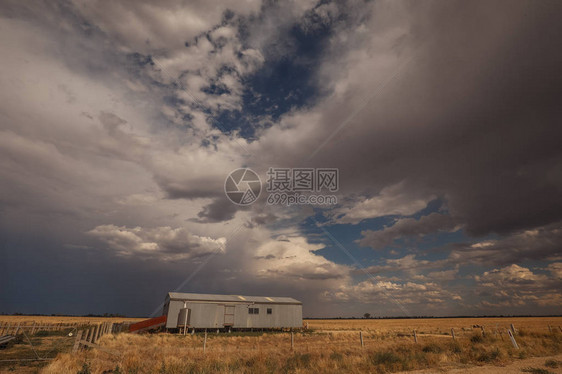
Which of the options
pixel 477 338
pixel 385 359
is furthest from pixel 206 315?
pixel 477 338

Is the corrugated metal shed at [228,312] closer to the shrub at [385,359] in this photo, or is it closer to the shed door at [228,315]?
the shed door at [228,315]

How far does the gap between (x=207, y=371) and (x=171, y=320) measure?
83.0 feet

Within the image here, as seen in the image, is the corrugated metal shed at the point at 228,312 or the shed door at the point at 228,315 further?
the shed door at the point at 228,315

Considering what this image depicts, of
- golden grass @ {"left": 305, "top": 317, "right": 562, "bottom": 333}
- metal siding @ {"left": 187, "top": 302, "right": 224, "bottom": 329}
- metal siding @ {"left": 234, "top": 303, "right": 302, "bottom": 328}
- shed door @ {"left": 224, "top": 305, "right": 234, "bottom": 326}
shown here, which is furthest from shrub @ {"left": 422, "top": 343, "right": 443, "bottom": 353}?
metal siding @ {"left": 187, "top": 302, "right": 224, "bottom": 329}

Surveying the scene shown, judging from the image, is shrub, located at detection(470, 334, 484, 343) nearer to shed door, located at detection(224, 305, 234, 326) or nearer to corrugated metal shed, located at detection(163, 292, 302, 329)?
corrugated metal shed, located at detection(163, 292, 302, 329)

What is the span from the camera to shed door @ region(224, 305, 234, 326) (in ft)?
123

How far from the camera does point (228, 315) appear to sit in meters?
37.8

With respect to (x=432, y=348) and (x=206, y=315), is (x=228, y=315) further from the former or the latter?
(x=432, y=348)

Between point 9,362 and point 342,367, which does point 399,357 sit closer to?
point 342,367

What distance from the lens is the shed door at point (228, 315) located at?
37562mm

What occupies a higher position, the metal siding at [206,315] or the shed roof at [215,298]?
the shed roof at [215,298]

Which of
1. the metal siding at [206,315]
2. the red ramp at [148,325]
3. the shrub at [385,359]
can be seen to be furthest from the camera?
the metal siding at [206,315]

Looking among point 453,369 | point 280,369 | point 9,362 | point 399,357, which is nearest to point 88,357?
point 9,362

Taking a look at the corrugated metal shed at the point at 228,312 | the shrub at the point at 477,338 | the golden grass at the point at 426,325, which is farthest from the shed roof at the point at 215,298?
the shrub at the point at 477,338
